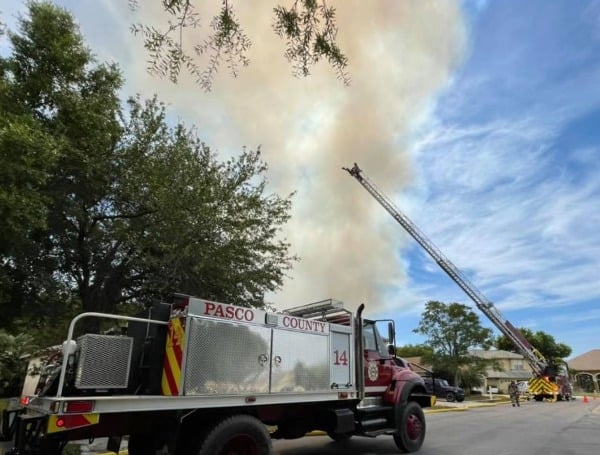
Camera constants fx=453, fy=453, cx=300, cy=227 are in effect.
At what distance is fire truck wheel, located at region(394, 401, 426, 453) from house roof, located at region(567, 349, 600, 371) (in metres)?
90.3

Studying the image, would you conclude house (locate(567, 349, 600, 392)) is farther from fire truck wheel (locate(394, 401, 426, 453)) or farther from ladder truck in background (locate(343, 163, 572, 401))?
fire truck wheel (locate(394, 401, 426, 453))

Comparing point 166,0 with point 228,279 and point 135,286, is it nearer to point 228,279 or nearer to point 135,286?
point 228,279

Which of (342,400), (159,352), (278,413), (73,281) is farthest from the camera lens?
(73,281)

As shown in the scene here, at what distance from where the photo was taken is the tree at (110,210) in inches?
590

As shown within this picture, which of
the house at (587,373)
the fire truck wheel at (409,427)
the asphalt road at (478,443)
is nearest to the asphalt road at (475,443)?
the asphalt road at (478,443)

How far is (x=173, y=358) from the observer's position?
19.0 feet

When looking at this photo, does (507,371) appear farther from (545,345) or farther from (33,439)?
(33,439)

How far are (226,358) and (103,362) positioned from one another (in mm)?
1550

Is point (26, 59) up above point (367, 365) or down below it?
above

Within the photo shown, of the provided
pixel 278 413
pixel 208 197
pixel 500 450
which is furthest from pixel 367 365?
pixel 208 197

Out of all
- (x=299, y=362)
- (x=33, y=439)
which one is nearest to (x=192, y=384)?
(x=33, y=439)

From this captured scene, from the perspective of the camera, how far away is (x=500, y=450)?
9.10 metres

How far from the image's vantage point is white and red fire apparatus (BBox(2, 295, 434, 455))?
5.22 metres

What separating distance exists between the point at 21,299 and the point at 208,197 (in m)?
7.30
